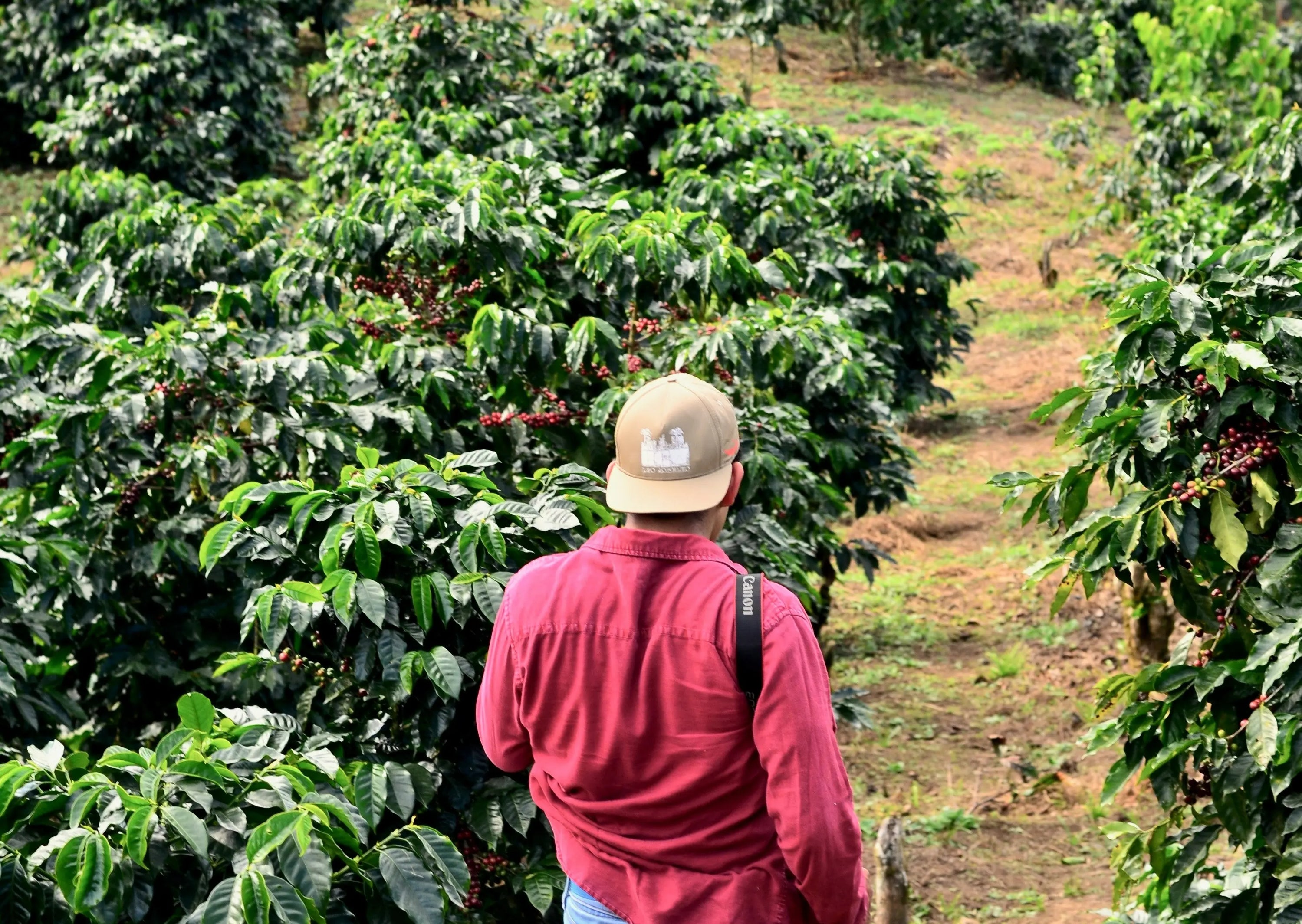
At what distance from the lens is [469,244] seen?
440cm

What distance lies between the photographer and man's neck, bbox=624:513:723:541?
80.4 inches

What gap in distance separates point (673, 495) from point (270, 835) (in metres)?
0.89

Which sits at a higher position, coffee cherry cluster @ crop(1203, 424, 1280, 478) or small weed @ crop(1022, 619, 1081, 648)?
coffee cherry cluster @ crop(1203, 424, 1280, 478)

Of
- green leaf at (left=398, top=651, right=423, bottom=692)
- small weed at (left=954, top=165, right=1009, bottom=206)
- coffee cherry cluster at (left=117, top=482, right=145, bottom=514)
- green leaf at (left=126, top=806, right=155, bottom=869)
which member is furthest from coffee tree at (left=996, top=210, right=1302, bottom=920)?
small weed at (left=954, top=165, right=1009, bottom=206)

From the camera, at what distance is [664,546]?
2.03 meters

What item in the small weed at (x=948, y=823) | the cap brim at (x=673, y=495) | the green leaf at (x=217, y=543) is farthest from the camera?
the small weed at (x=948, y=823)

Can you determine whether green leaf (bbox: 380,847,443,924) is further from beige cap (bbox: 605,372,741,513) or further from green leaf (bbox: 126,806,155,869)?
beige cap (bbox: 605,372,741,513)

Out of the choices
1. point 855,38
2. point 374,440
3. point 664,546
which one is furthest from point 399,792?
point 855,38

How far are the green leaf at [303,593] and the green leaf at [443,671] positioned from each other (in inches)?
10.1

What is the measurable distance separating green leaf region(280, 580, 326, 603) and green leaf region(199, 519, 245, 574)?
0.69ft

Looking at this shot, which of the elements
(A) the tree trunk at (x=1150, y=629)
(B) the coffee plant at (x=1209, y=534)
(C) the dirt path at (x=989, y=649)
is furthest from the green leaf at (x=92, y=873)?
(A) the tree trunk at (x=1150, y=629)

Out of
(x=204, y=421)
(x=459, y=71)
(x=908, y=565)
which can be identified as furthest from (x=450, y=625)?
(x=908, y=565)

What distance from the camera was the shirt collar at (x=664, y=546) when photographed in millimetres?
2025

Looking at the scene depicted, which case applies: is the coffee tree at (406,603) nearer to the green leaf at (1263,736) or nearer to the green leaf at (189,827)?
the green leaf at (189,827)
